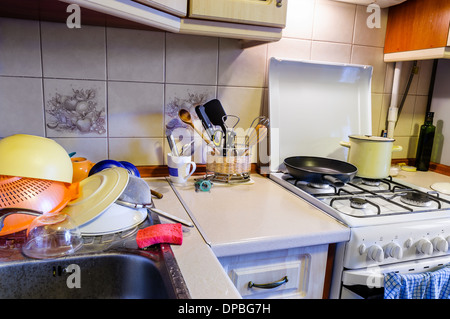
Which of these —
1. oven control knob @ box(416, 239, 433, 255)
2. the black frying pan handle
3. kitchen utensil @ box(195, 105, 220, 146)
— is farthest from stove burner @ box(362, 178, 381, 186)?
kitchen utensil @ box(195, 105, 220, 146)

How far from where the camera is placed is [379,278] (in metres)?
0.88

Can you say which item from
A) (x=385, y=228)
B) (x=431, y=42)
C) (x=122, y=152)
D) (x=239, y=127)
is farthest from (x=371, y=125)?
(x=122, y=152)

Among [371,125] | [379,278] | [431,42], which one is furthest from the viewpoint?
[371,125]

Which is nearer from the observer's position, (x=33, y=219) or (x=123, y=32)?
(x=33, y=219)

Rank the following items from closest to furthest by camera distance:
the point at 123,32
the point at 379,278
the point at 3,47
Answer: the point at 379,278, the point at 3,47, the point at 123,32

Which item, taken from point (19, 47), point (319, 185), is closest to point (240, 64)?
point (319, 185)

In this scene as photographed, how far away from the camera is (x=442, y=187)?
1264 millimetres

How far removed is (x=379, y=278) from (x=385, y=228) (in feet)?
0.44

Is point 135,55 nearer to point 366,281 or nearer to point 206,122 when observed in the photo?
point 206,122

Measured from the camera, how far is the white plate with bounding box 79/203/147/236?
770mm

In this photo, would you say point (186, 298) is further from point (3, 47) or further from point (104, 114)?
point (3, 47)

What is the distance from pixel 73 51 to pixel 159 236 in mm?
764

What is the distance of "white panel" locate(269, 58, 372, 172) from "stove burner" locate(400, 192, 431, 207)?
15.8 inches

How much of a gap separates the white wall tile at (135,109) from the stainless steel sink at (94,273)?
1.94 feet
